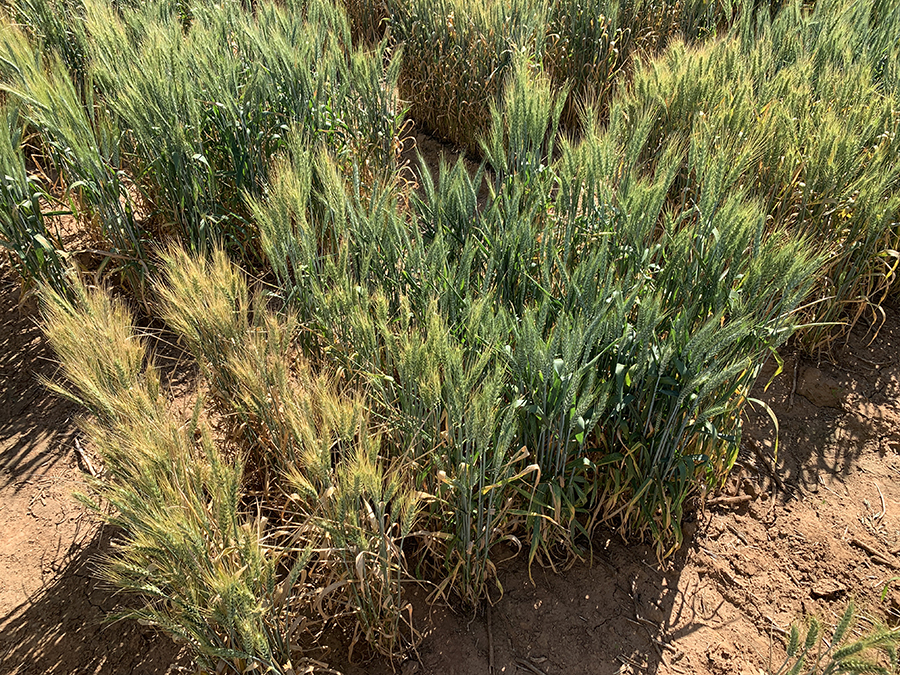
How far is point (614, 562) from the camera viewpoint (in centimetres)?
208

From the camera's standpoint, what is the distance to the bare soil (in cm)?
185

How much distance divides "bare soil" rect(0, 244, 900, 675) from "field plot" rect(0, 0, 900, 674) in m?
0.01

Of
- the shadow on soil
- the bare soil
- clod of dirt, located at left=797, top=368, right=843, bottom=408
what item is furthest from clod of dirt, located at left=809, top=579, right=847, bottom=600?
the shadow on soil

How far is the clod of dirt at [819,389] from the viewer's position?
2660mm

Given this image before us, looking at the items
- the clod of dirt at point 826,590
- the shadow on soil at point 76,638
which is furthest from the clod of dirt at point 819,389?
the shadow on soil at point 76,638

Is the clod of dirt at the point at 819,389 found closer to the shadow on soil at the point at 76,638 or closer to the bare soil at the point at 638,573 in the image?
the bare soil at the point at 638,573

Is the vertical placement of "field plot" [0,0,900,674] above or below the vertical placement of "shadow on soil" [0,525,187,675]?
above

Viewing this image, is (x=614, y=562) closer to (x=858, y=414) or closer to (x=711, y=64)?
(x=858, y=414)

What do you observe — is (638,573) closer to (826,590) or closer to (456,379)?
(826,590)

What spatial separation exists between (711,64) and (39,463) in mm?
3437

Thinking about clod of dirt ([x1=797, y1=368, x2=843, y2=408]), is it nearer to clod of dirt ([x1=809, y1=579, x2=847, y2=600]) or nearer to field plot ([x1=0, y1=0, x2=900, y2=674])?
field plot ([x1=0, y1=0, x2=900, y2=674])

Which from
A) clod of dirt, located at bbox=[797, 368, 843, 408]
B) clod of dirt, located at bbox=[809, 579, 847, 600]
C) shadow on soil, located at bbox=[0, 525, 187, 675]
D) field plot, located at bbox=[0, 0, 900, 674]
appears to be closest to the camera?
field plot, located at bbox=[0, 0, 900, 674]

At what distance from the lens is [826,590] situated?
208 centimetres

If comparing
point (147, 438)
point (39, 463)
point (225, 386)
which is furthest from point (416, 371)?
point (39, 463)
